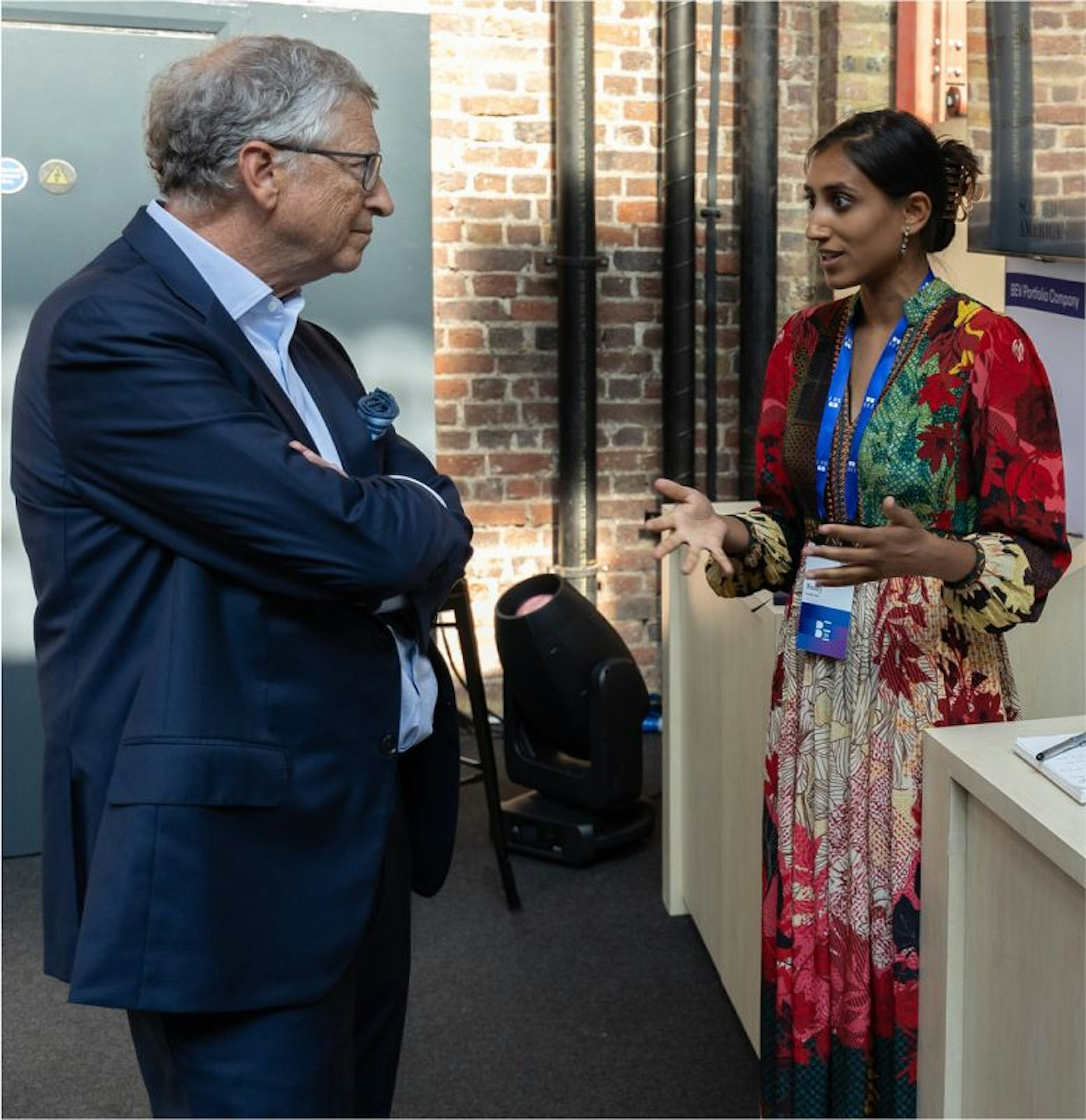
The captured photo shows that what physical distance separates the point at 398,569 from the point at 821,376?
0.82 m

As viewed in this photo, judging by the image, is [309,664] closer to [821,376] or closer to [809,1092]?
[821,376]

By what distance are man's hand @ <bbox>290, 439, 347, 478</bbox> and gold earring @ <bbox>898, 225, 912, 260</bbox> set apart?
0.91 metres

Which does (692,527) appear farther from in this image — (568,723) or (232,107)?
(568,723)

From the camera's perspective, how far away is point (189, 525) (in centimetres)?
141

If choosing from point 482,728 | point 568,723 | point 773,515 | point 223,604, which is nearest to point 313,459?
point 223,604

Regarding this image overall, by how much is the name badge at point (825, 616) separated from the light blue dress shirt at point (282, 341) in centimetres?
56

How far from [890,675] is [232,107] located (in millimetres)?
1088

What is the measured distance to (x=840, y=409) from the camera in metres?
1.99

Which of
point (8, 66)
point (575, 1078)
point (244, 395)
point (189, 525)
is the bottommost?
point (575, 1078)

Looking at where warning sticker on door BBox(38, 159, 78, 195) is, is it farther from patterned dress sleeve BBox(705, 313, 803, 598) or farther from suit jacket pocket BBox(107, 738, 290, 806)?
suit jacket pocket BBox(107, 738, 290, 806)

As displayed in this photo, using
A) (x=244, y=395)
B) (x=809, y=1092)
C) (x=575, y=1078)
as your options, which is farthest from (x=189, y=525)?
(x=575, y=1078)

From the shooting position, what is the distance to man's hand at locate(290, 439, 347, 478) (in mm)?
1438

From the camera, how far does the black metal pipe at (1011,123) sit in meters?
2.56

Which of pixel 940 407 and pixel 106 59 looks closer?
pixel 940 407
